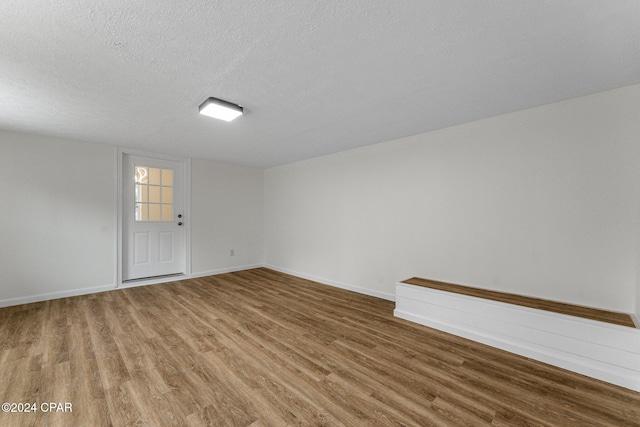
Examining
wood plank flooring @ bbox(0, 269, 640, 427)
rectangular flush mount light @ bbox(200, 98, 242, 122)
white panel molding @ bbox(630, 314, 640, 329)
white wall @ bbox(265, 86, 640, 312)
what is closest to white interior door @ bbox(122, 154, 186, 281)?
wood plank flooring @ bbox(0, 269, 640, 427)

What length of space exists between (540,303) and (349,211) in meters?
2.65

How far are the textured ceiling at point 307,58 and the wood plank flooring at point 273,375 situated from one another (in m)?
2.34

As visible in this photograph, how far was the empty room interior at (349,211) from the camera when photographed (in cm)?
152

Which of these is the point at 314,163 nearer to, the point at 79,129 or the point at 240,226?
the point at 240,226

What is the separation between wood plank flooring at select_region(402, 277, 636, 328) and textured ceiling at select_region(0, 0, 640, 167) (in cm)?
199

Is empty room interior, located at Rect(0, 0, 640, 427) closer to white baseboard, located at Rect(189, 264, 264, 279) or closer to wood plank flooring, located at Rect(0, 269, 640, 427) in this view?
wood plank flooring, located at Rect(0, 269, 640, 427)

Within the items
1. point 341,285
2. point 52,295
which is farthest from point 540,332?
point 52,295

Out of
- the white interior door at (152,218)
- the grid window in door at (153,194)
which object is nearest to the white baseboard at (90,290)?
the white interior door at (152,218)

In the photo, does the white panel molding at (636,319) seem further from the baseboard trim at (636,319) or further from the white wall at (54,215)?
the white wall at (54,215)

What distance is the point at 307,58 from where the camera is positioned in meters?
1.78

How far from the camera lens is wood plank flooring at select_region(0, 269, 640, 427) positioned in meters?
1.54

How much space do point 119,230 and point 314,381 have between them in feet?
13.8

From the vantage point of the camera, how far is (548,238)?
2.51 meters

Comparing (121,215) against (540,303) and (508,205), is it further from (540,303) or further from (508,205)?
(540,303)
